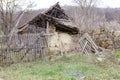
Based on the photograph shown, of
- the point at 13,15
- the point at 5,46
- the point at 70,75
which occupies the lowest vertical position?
the point at 70,75

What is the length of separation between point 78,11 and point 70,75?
109ft

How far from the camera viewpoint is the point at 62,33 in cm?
1803

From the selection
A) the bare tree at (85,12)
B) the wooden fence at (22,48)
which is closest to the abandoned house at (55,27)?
the wooden fence at (22,48)

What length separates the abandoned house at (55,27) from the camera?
17.1 metres

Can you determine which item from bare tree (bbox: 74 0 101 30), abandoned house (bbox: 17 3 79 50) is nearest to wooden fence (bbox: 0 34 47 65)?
abandoned house (bbox: 17 3 79 50)

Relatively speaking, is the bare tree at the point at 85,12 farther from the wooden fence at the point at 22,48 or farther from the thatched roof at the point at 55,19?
the wooden fence at the point at 22,48

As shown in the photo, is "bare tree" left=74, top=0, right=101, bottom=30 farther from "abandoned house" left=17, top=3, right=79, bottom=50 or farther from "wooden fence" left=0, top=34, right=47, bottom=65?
"wooden fence" left=0, top=34, right=47, bottom=65

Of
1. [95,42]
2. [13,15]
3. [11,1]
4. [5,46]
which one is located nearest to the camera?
[5,46]

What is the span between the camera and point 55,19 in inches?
674

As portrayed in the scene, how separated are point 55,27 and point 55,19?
56cm

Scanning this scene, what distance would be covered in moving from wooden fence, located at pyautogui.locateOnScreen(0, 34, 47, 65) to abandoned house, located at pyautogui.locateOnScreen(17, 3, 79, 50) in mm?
2609

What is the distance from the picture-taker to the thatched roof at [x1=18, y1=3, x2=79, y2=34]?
56.1ft

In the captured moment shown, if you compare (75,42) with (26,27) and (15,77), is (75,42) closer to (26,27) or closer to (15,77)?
(26,27)

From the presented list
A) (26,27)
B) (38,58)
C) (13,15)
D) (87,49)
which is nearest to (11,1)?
(13,15)
